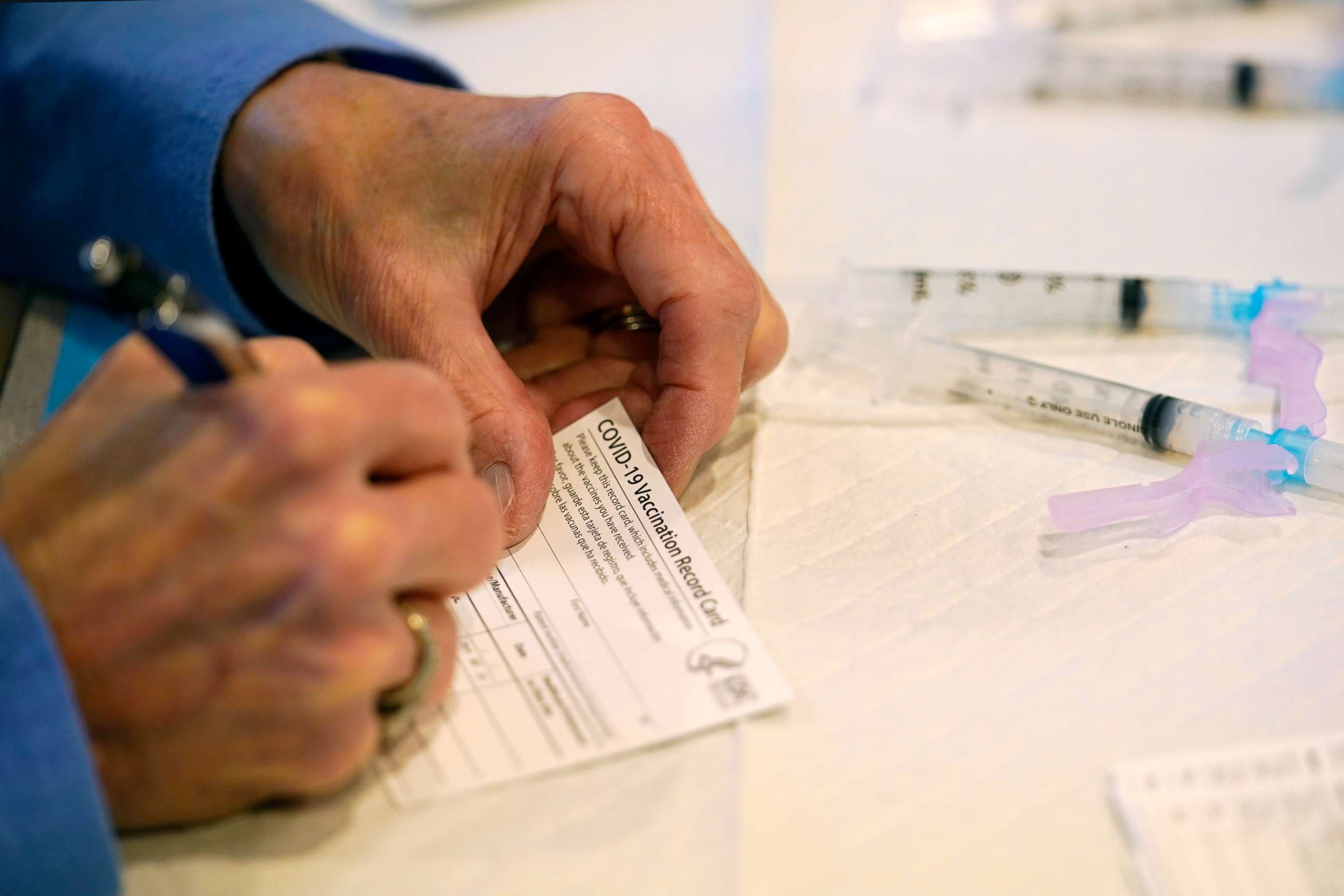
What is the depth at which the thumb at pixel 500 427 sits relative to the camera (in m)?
0.64

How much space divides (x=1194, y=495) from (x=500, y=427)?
1.49ft

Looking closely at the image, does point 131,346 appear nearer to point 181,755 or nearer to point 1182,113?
point 181,755

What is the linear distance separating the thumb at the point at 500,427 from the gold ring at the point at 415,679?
13cm

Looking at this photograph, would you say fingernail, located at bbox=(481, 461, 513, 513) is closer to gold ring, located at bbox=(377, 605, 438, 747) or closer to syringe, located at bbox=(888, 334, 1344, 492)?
gold ring, located at bbox=(377, 605, 438, 747)

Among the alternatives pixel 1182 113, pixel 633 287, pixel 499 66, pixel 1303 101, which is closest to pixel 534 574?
pixel 633 287

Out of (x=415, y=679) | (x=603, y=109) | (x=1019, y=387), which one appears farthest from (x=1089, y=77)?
(x=415, y=679)

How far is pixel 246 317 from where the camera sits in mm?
852

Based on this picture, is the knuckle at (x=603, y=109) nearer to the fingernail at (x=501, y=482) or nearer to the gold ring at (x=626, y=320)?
the gold ring at (x=626, y=320)

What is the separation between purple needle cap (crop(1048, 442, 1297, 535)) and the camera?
0.67 metres

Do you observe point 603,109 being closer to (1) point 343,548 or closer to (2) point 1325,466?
(1) point 343,548

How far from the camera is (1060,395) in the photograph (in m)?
0.77

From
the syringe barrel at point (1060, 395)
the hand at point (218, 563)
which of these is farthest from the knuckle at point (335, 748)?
the syringe barrel at point (1060, 395)

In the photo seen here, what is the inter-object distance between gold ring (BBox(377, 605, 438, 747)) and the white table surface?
0.05 m

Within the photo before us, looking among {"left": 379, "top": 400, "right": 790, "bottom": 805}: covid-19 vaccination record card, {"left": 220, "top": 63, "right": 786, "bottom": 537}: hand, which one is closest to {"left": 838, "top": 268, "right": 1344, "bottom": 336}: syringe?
{"left": 220, "top": 63, "right": 786, "bottom": 537}: hand
